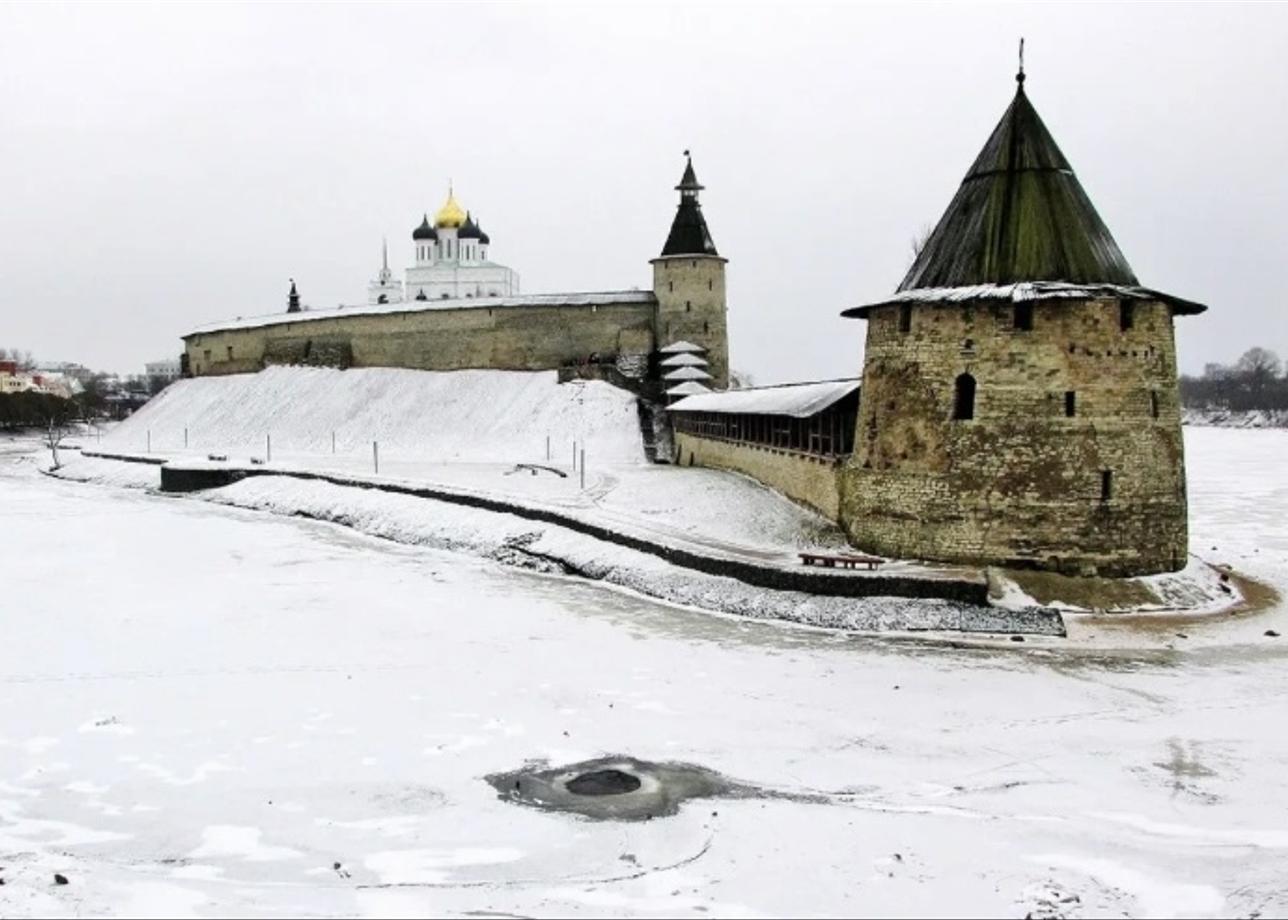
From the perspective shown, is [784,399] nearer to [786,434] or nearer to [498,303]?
[786,434]

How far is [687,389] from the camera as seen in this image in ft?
111

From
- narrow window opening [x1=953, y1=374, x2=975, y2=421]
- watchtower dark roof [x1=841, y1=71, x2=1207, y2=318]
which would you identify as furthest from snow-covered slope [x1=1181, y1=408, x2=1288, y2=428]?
narrow window opening [x1=953, y1=374, x2=975, y2=421]

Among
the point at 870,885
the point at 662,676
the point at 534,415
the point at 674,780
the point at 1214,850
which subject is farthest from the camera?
the point at 534,415

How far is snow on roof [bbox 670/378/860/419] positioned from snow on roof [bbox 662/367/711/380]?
6.07 meters

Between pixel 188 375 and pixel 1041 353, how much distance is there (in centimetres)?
4640

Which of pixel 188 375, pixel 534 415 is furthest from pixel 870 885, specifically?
pixel 188 375

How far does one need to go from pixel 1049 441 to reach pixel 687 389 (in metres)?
19.6

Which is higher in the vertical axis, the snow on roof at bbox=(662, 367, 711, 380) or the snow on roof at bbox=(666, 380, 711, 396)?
the snow on roof at bbox=(662, 367, 711, 380)

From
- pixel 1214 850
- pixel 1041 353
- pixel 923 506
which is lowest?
pixel 1214 850

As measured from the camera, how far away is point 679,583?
15.7 meters

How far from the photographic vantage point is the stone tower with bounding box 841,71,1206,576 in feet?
47.8

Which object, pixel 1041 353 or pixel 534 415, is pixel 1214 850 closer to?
pixel 1041 353

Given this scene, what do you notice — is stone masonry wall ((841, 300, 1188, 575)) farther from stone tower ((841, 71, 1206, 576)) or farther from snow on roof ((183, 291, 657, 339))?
snow on roof ((183, 291, 657, 339))

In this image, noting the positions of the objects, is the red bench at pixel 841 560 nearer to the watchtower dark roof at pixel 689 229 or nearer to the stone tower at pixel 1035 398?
the stone tower at pixel 1035 398
